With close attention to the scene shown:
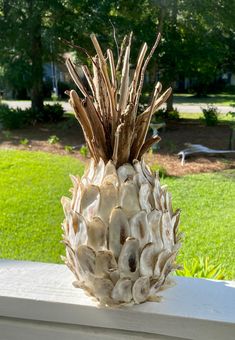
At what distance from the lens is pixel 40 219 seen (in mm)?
4883

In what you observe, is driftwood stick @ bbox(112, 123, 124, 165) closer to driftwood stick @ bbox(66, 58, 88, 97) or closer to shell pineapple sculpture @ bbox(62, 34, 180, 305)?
shell pineapple sculpture @ bbox(62, 34, 180, 305)

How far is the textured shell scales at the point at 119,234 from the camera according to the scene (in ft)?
3.42

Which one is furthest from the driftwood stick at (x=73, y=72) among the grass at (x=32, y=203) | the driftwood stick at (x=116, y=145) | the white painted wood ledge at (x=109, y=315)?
the grass at (x=32, y=203)

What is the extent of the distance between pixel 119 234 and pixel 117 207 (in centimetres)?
7

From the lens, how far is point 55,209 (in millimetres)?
5246

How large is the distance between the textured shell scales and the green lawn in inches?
87.0

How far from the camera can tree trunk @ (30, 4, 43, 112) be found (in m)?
11.9

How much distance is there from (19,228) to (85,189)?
368cm

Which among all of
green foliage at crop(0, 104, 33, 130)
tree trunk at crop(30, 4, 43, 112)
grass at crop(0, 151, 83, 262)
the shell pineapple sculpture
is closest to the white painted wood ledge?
the shell pineapple sculpture

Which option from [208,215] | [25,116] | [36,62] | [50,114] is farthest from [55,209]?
[50,114]

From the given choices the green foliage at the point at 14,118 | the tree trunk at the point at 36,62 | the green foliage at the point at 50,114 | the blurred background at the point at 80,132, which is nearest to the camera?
the blurred background at the point at 80,132

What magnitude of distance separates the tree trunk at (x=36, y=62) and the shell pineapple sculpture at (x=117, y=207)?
37.0ft

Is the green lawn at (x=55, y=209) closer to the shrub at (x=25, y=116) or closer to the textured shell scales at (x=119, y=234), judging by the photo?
the textured shell scales at (x=119, y=234)

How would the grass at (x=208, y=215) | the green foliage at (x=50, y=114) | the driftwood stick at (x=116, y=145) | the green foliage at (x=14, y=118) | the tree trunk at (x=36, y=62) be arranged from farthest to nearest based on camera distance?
the green foliage at (x=50, y=114)
the green foliage at (x=14, y=118)
the tree trunk at (x=36, y=62)
the grass at (x=208, y=215)
the driftwood stick at (x=116, y=145)
